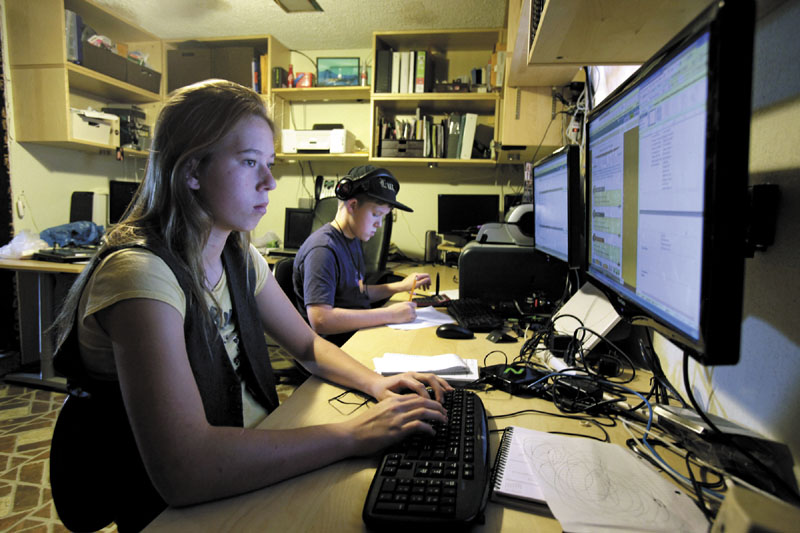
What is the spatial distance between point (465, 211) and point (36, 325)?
3146 millimetres

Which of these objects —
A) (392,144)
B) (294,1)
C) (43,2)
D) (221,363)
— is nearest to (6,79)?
(43,2)

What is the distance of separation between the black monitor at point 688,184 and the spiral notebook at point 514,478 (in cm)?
26

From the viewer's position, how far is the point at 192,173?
0.82m

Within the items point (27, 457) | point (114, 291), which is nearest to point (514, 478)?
point (114, 291)

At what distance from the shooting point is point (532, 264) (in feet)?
5.33

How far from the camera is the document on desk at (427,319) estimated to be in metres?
1.47

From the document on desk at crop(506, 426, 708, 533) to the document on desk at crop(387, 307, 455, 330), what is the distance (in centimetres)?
78

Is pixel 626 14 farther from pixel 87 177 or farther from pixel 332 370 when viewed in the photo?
pixel 87 177

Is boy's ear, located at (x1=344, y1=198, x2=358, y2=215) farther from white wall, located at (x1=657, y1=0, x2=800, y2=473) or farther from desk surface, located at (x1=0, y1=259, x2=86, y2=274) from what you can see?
desk surface, located at (x1=0, y1=259, x2=86, y2=274)

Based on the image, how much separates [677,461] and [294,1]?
10.6 feet

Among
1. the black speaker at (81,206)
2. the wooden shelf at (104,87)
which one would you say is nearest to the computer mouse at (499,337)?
the wooden shelf at (104,87)

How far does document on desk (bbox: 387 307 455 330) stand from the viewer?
4.82 feet

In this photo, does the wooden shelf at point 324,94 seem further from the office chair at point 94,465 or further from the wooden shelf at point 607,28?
the office chair at point 94,465

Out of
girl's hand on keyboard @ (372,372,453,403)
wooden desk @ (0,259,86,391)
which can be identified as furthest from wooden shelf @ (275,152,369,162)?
girl's hand on keyboard @ (372,372,453,403)
